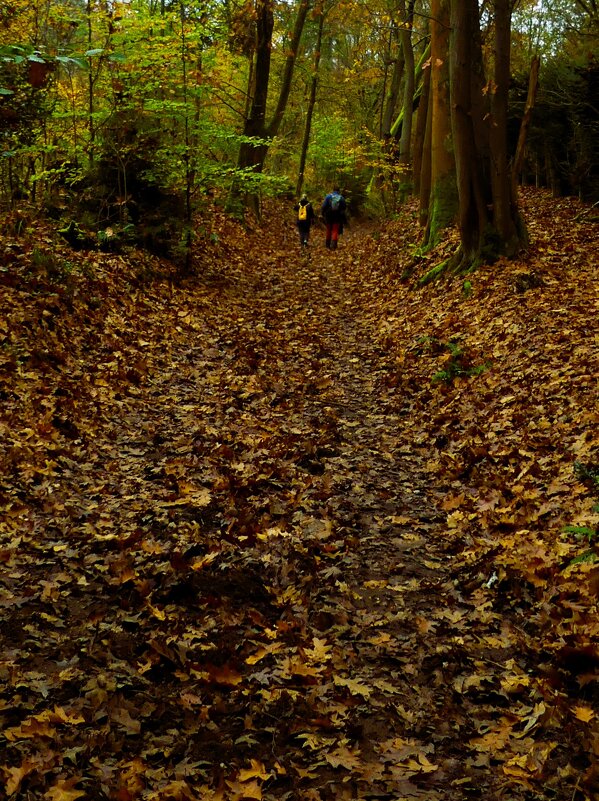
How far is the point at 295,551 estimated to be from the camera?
5109mm

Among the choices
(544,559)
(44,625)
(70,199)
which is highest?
(70,199)

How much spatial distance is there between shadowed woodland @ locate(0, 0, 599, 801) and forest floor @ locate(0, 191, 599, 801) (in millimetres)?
23

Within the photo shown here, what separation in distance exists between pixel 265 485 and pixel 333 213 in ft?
48.5

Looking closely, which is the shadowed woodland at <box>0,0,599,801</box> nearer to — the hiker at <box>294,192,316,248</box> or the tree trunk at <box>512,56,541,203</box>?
the tree trunk at <box>512,56,541,203</box>

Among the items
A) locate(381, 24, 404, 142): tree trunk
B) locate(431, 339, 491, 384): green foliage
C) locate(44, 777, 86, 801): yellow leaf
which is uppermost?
locate(381, 24, 404, 142): tree trunk

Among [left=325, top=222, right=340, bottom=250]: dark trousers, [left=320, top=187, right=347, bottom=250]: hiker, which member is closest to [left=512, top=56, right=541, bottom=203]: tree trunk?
[left=320, top=187, right=347, bottom=250]: hiker

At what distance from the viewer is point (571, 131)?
673 inches

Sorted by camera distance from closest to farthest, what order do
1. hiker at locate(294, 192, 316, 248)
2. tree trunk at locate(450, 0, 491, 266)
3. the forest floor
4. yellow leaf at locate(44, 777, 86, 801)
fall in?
yellow leaf at locate(44, 777, 86, 801) < the forest floor < tree trunk at locate(450, 0, 491, 266) < hiker at locate(294, 192, 316, 248)

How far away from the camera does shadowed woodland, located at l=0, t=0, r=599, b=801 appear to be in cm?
336

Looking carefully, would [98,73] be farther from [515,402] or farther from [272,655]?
[272,655]

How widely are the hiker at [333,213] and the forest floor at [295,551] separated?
30.8ft

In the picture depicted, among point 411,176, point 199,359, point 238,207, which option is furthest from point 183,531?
point 411,176

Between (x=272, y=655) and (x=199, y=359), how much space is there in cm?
630

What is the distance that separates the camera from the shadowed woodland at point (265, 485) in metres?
3.36
